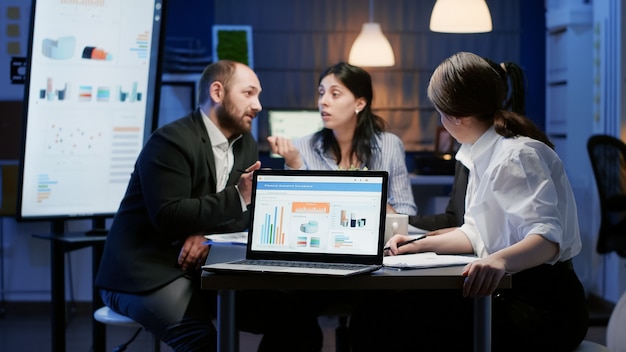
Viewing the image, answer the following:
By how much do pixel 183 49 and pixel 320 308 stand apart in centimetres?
380

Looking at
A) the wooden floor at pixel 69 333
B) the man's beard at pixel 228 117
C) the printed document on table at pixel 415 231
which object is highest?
the man's beard at pixel 228 117

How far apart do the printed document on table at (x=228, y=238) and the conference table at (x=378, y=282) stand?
2.03 feet

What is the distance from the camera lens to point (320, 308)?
10.5ft

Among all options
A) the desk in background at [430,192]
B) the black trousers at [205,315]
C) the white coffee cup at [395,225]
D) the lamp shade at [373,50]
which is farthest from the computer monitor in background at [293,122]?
the white coffee cup at [395,225]

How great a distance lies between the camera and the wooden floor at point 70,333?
4.67 meters

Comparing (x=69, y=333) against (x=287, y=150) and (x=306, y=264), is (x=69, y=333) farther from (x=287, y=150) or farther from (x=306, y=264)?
(x=306, y=264)

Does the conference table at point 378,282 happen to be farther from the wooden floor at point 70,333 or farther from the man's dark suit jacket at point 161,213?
the wooden floor at point 70,333

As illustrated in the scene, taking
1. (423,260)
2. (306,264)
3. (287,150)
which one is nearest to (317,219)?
(306,264)

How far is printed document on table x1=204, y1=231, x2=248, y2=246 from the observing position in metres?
2.78

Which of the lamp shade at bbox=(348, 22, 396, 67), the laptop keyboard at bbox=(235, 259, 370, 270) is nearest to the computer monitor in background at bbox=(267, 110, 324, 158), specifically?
the lamp shade at bbox=(348, 22, 396, 67)

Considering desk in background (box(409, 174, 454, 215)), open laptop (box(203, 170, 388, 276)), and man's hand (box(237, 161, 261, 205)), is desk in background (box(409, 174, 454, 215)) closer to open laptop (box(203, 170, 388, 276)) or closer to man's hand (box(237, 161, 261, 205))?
man's hand (box(237, 161, 261, 205))

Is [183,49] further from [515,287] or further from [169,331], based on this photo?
[515,287]

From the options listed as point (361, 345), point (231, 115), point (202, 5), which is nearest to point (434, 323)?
point (361, 345)

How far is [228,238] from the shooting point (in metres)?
2.91
